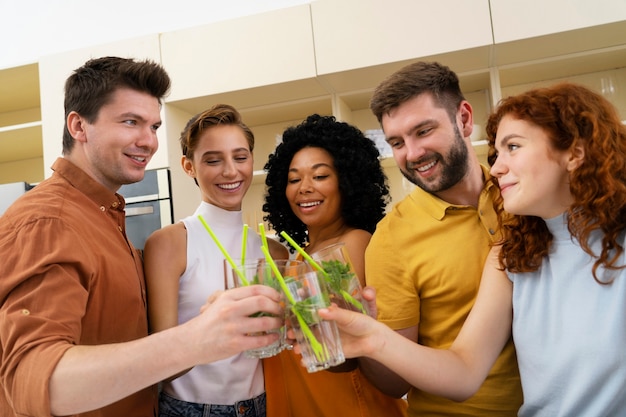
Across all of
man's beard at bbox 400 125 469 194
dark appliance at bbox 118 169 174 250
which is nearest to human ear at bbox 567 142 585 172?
man's beard at bbox 400 125 469 194

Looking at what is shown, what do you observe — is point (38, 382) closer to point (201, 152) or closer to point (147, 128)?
point (147, 128)

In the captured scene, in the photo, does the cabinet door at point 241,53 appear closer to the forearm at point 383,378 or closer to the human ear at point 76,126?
the human ear at point 76,126

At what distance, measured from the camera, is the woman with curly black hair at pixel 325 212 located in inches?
56.6

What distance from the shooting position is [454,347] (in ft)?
3.95

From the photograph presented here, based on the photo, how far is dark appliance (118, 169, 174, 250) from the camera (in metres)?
3.01

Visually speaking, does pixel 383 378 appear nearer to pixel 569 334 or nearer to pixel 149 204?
pixel 569 334

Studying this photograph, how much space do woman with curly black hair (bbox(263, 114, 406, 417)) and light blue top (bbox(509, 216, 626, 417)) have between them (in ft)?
1.42

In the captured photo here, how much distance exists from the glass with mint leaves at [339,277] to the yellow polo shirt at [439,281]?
1.20ft

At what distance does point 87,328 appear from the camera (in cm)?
108

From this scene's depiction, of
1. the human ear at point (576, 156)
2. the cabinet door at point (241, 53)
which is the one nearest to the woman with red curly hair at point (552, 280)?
the human ear at point (576, 156)

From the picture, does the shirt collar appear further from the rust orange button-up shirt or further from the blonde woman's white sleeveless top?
the blonde woman's white sleeveless top

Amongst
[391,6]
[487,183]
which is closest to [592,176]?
[487,183]

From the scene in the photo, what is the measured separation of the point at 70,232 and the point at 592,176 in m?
1.05

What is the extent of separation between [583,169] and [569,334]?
335 mm
